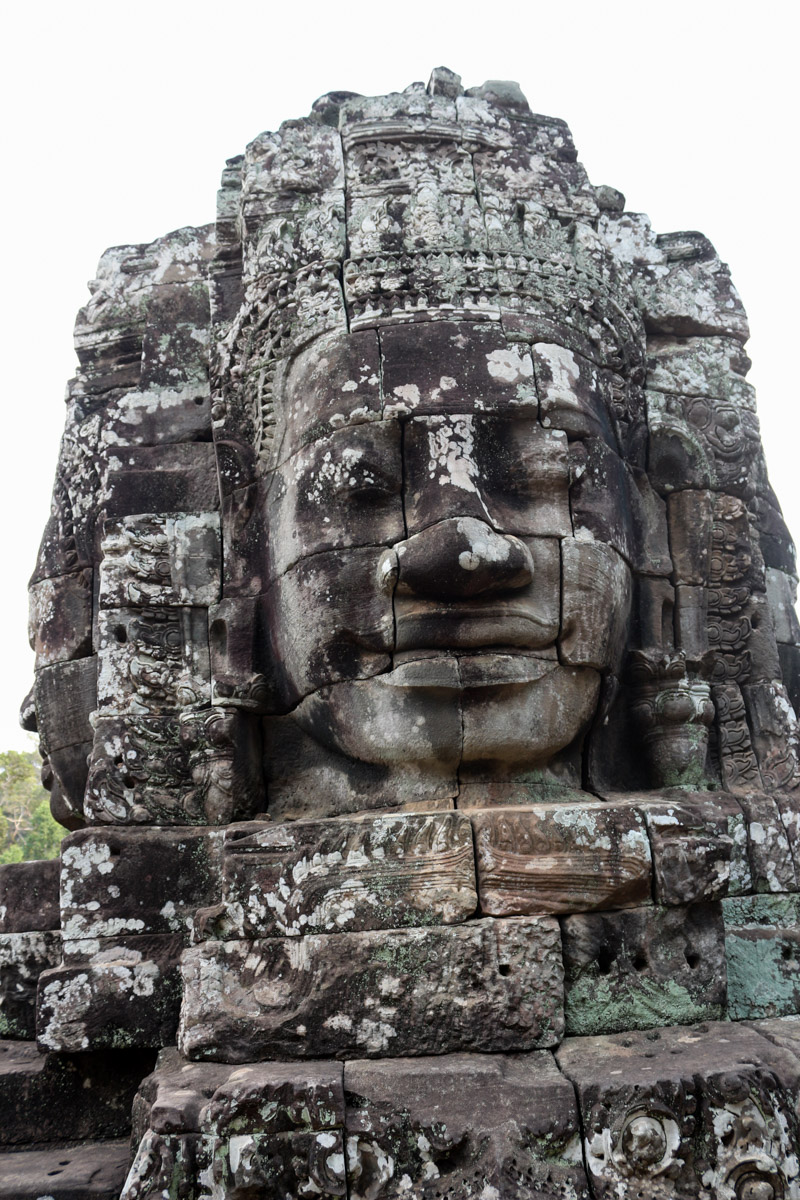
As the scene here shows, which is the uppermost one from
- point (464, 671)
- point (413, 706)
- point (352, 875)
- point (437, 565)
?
point (437, 565)

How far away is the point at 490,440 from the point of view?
4.55 meters

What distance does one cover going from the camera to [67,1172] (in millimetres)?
4016

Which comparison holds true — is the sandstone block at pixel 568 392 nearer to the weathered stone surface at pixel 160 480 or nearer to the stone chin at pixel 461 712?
the stone chin at pixel 461 712

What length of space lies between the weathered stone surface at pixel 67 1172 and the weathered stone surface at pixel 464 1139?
113 centimetres

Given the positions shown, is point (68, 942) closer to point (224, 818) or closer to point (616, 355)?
point (224, 818)

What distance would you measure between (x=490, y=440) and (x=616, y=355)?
99cm

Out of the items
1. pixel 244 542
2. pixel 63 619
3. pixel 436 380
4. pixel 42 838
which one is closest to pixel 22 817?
pixel 42 838

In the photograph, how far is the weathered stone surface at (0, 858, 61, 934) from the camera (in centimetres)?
512

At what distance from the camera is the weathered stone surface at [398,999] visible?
3689 mm

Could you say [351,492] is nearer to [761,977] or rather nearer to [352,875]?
[352,875]

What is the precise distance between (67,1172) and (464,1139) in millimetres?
1668

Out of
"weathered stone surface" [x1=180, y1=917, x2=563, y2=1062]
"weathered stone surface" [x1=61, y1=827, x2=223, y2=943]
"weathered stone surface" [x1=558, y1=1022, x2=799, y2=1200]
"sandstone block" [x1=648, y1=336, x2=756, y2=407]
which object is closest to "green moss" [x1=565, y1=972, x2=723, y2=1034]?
"weathered stone surface" [x1=180, y1=917, x2=563, y2=1062]

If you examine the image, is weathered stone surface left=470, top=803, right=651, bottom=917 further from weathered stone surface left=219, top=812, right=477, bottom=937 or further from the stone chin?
the stone chin

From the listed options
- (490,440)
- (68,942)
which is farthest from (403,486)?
(68,942)
